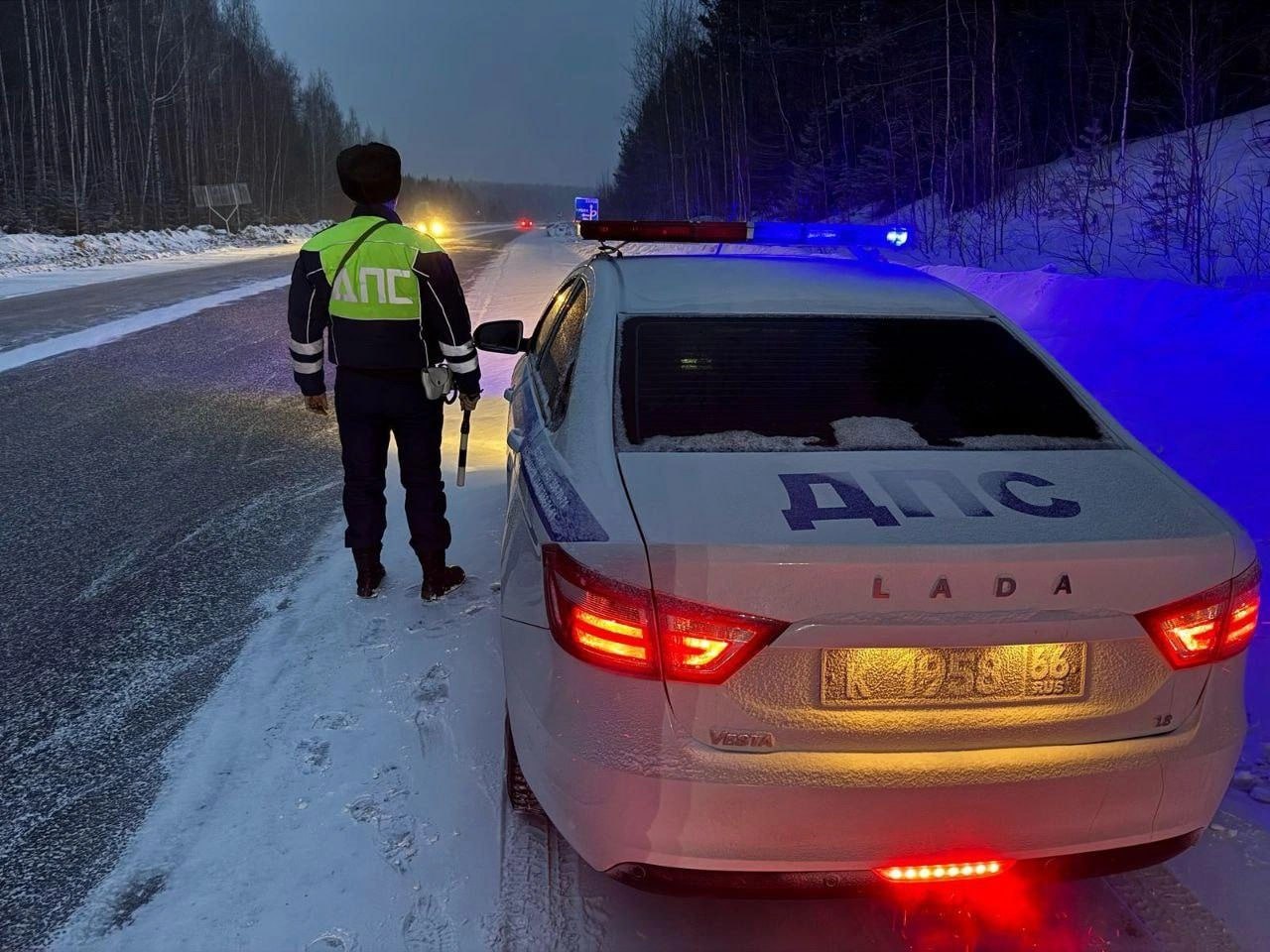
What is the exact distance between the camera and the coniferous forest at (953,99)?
50.0 feet

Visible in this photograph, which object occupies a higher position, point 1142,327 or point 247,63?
point 247,63

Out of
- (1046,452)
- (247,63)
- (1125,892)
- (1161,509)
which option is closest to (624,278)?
(1046,452)

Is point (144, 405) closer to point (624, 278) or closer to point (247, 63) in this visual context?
point (624, 278)

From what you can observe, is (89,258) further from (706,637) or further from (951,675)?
(951,675)

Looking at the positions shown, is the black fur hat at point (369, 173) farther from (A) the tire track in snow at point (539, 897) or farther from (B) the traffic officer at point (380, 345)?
(A) the tire track in snow at point (539, 897)

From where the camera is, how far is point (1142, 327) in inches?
265

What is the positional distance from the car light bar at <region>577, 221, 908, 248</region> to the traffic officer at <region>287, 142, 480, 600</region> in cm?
68

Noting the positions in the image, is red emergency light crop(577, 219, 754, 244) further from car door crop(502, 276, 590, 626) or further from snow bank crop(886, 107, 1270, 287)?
snow bank crop(886, 107, 1270, 287)

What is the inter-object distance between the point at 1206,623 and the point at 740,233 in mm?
2518

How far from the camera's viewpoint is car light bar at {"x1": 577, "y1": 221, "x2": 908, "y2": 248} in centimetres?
373

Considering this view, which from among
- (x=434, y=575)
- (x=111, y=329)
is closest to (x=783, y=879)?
(x=434, y=575)

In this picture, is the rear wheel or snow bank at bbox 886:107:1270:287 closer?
the rear wheel

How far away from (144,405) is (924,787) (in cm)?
802

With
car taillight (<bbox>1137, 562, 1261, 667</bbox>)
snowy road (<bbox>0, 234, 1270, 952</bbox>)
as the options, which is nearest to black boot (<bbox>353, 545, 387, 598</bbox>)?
snowy road (<bbox>0, 234, 1270, 952</bbox>)
